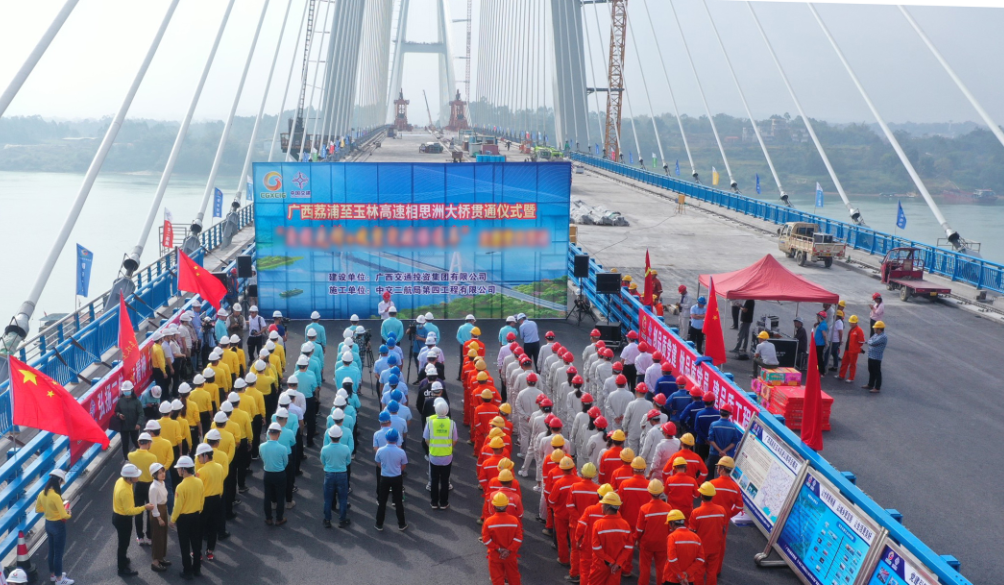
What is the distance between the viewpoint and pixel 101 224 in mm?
84812

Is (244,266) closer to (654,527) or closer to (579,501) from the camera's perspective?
(579,501)

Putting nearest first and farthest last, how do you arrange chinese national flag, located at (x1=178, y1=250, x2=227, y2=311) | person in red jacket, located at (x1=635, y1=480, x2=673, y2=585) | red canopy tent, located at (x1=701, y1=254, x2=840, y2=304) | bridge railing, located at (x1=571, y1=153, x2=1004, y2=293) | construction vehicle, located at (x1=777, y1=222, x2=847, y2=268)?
person in red jacket, located at (x1=635, y1=480, x2=673, y2=585) → chinese national flag, located at (x1=178, y1=250, x2=227, y2=311) → red canopy tent, located at (x1=701, y1=254, x2=840, y2=304) → bridge railing, located at (x1=571, y1=153, x2=1004, y2=293) → construction vehicle, located at (x1=777, y1=222, x2=847, y2=268)

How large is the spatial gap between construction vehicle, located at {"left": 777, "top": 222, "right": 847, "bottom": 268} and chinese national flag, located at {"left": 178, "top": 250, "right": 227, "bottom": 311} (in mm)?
22148

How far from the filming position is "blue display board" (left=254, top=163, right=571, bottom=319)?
2095 centimetres

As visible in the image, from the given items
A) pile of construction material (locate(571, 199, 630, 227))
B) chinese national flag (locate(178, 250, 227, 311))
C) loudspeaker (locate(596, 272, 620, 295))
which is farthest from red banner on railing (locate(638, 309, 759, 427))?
pile of construction material (locate(571, 199, 630, 227))

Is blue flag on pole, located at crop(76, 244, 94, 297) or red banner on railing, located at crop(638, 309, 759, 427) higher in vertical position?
blue flag on pole, located at crop(76, 244, 94, 297)

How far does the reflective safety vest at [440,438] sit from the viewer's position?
35.8ft

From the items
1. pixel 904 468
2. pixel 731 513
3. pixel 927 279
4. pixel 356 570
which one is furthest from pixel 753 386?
pixel 927 279

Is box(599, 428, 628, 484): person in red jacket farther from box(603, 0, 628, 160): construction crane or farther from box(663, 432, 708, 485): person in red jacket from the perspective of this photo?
box(603, 0, 628, 160): construction crane

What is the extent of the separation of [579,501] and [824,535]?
106 inches

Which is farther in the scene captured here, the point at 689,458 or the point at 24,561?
the point at 689,458

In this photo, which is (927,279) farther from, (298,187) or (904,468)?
(298,187)

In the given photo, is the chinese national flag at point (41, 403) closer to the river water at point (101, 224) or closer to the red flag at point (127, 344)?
the red flag at point (127, 344)

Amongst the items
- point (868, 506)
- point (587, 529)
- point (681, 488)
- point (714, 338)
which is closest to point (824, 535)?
point (868, 506)
